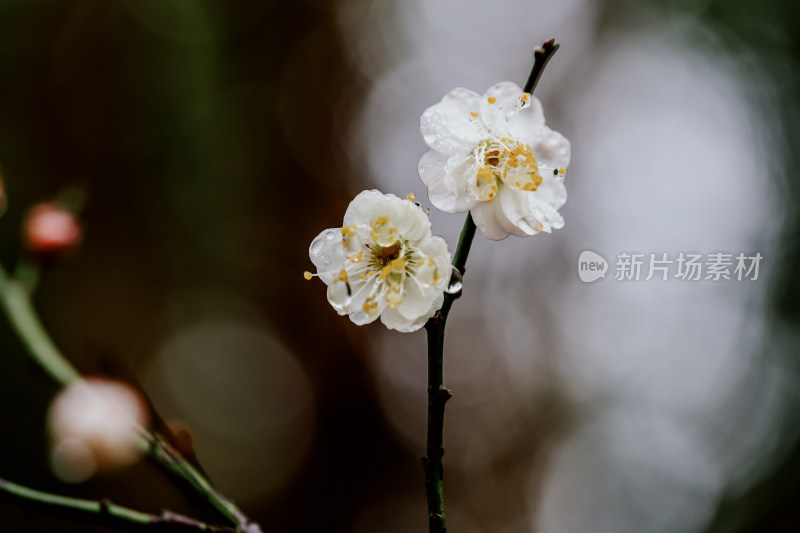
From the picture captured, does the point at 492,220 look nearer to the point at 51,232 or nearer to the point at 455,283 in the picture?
the point at 455,283

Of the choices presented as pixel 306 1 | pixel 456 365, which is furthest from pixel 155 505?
pixel 306 1

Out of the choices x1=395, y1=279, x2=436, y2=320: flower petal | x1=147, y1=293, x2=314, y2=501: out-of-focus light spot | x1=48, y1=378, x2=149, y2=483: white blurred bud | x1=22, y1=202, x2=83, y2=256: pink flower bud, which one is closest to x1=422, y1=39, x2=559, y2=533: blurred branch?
x1=395, y1=279, x2=436, y2=320: flower petal

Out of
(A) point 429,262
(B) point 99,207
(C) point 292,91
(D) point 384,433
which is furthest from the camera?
(C) point 292,91

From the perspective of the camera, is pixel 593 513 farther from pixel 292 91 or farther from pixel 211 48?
pixel 211 48

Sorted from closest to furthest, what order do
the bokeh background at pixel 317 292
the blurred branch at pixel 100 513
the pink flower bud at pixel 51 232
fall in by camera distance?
the blurred branch at pixel 100 513, the pink flower bud at pixel 51 232, the bokeh background at pixel 317 292

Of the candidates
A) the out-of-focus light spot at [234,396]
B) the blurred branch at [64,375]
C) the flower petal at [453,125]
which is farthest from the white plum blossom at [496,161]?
the out-of-focus light spot at [234,396]

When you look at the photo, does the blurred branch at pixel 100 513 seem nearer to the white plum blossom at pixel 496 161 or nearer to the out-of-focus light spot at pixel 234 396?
the white plum blossom at pixel 496 161
